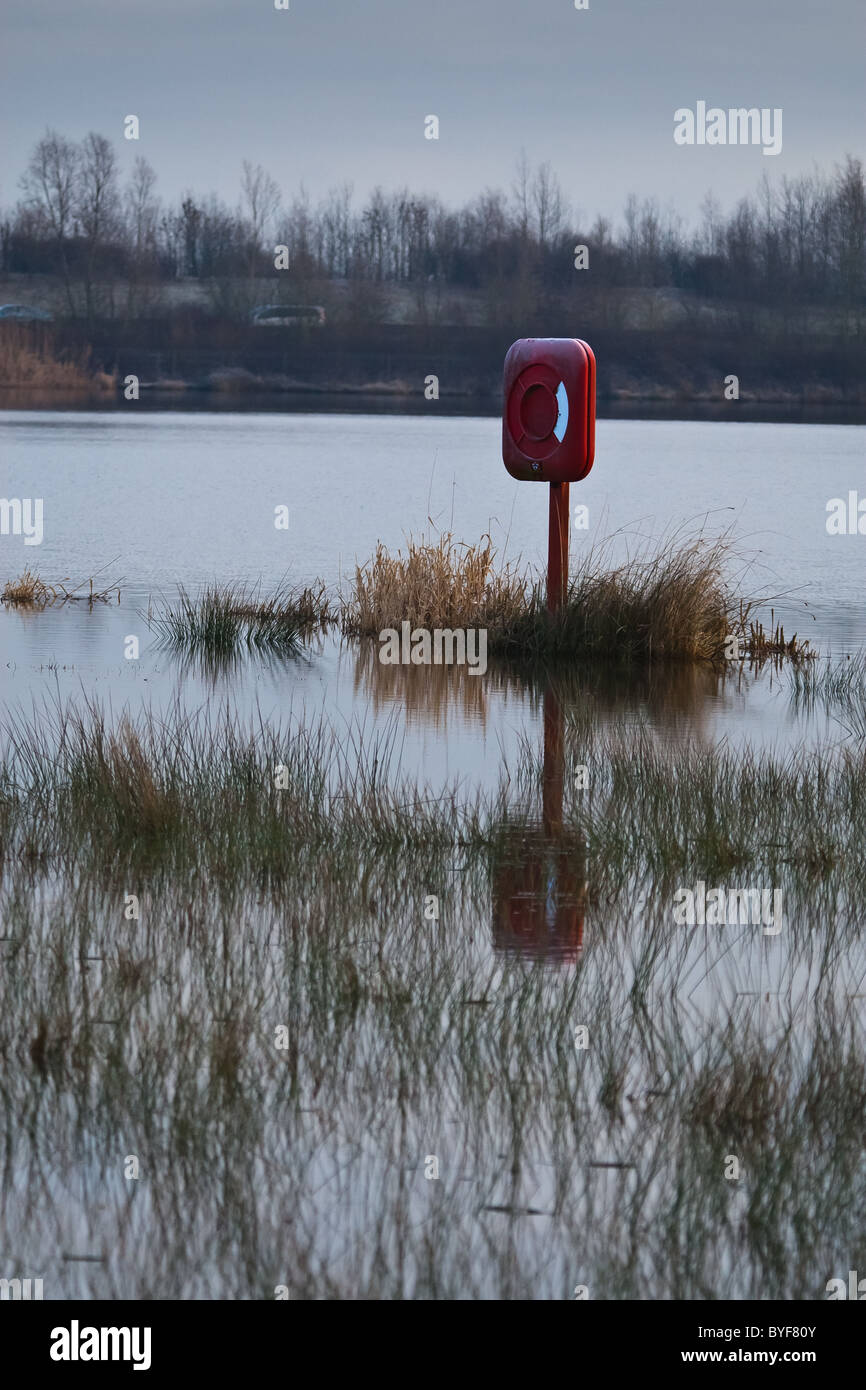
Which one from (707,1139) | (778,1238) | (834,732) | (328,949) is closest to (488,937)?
(328,949)

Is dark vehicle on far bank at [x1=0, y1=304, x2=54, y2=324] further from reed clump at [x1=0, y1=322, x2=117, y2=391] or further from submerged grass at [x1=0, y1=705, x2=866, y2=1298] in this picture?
submerged grass at [x1=0, y1=705, x2=866, y2=1298]

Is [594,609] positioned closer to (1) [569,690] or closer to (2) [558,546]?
(2) [558,546]

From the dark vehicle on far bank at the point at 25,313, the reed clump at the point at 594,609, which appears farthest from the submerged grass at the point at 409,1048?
the dark vehicle on far bank at the point at 25,313

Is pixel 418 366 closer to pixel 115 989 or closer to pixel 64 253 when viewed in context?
pixel 64 253

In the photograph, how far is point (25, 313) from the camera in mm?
79750

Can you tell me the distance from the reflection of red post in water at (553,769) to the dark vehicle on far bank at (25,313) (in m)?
72.4

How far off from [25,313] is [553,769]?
247ft

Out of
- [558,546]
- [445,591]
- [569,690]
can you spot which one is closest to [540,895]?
[569,690]

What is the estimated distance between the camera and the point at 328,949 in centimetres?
527

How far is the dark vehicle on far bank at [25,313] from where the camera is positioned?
79.2 m

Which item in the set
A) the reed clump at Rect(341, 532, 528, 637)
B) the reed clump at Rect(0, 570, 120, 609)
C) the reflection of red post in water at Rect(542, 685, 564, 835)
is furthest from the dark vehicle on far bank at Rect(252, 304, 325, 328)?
the reflection of red post in water at Rect(542, 685, 564, 835)

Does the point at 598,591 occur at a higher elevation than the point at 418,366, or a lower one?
lower

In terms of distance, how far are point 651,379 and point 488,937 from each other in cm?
7092

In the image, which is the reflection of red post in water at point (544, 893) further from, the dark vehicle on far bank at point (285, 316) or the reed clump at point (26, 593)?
the dark vehicle on far bank at point (285, 316)
